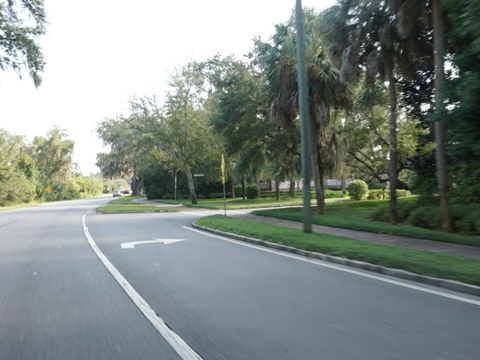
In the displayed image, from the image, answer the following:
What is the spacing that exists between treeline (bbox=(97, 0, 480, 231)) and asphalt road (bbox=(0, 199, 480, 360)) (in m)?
6.99

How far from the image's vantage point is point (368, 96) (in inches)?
915

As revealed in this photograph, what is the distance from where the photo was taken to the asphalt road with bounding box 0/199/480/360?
4.30 metres

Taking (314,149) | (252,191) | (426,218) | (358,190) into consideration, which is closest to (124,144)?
(252,191)

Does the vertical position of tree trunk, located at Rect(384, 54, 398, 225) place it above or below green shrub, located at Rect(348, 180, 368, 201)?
above

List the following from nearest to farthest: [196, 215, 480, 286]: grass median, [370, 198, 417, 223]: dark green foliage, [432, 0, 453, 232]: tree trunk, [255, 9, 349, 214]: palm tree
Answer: [196, 215, 480, 286]: grass median → [432, 0, 453, 232]: tree trunk → [370, 198, 417, 223]: dark green foliage → [255, 9, 349, 214]: palm tree

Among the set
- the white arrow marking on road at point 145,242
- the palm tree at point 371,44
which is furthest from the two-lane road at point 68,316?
the palm tree at point 371,44

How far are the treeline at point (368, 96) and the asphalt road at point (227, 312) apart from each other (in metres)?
6.99

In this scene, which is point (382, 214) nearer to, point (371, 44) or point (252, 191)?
point (371, 44)

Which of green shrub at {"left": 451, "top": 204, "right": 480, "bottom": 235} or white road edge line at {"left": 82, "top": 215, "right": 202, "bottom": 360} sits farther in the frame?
green shrub at {"left": 451, "top": 204, "right": 480, "bottom": 235}

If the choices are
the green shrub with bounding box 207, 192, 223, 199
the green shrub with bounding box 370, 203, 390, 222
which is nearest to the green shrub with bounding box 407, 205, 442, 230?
the green shrub with bounding box 370, 203, 390, 222

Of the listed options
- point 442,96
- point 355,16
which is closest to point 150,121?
point 355,16

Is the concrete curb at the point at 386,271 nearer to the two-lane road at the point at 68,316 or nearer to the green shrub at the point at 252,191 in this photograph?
the two-lane road at the point at 68,316

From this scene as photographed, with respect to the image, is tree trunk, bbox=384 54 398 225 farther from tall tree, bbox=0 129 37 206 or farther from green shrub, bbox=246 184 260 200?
tall tree, bbox=0 129 37 206

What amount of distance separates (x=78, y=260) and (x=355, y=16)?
42.5 ft
